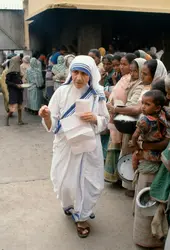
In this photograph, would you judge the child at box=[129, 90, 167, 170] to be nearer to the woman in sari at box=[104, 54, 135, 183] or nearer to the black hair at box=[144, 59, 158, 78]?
the black hair at box=[144, 59, 158, 78]

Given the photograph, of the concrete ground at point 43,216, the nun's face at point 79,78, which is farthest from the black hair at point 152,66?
the concrete ground at point 43,216

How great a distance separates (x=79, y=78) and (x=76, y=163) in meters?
0.74

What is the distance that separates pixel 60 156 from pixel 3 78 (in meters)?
5.40

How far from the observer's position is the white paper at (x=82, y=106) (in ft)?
8.65

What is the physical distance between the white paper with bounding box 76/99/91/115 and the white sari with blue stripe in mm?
157

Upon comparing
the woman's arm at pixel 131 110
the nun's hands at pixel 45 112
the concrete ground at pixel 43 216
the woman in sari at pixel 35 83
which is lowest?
the concrete ground at pixel 43 216

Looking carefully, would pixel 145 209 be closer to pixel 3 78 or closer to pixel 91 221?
pixel 91 221

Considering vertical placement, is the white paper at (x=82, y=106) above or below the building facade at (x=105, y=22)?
below

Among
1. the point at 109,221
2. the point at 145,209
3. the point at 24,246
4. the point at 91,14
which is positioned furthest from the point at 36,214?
the point at 91,14

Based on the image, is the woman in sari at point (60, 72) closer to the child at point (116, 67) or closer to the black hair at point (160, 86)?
the child at point (116, 67)

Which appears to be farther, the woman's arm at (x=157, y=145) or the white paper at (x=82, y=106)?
the white paper at (x=82, y=106)

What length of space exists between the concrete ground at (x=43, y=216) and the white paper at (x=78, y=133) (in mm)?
827

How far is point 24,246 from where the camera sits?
9.16 ft

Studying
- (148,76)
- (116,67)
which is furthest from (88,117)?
(116,67)
